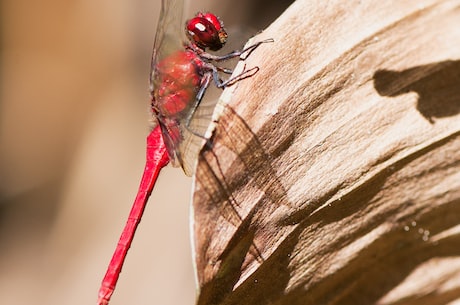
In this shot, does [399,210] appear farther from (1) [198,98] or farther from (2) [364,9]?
(1) [198,98]

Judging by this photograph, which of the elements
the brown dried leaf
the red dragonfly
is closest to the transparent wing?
the red dragonfly

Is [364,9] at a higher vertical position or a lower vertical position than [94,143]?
lower

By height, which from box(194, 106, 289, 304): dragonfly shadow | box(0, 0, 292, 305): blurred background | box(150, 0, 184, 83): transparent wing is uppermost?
box(0, 0, 292, 305): blurred background

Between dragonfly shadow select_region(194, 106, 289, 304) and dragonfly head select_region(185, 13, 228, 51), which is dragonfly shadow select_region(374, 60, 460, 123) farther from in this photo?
dragonfly head select_region(185, 13, 228, 51)

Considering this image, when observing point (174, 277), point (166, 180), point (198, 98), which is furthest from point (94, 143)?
point (198, 98)

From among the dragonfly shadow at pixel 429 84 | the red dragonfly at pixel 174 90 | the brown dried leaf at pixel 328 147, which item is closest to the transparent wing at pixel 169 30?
the red dragonfly at pixel 174 90

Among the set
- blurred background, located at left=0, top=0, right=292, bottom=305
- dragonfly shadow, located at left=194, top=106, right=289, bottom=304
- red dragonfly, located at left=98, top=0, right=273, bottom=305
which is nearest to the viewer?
dragonfly shadow, located at left=194, top=106, right=289, bottom=304
